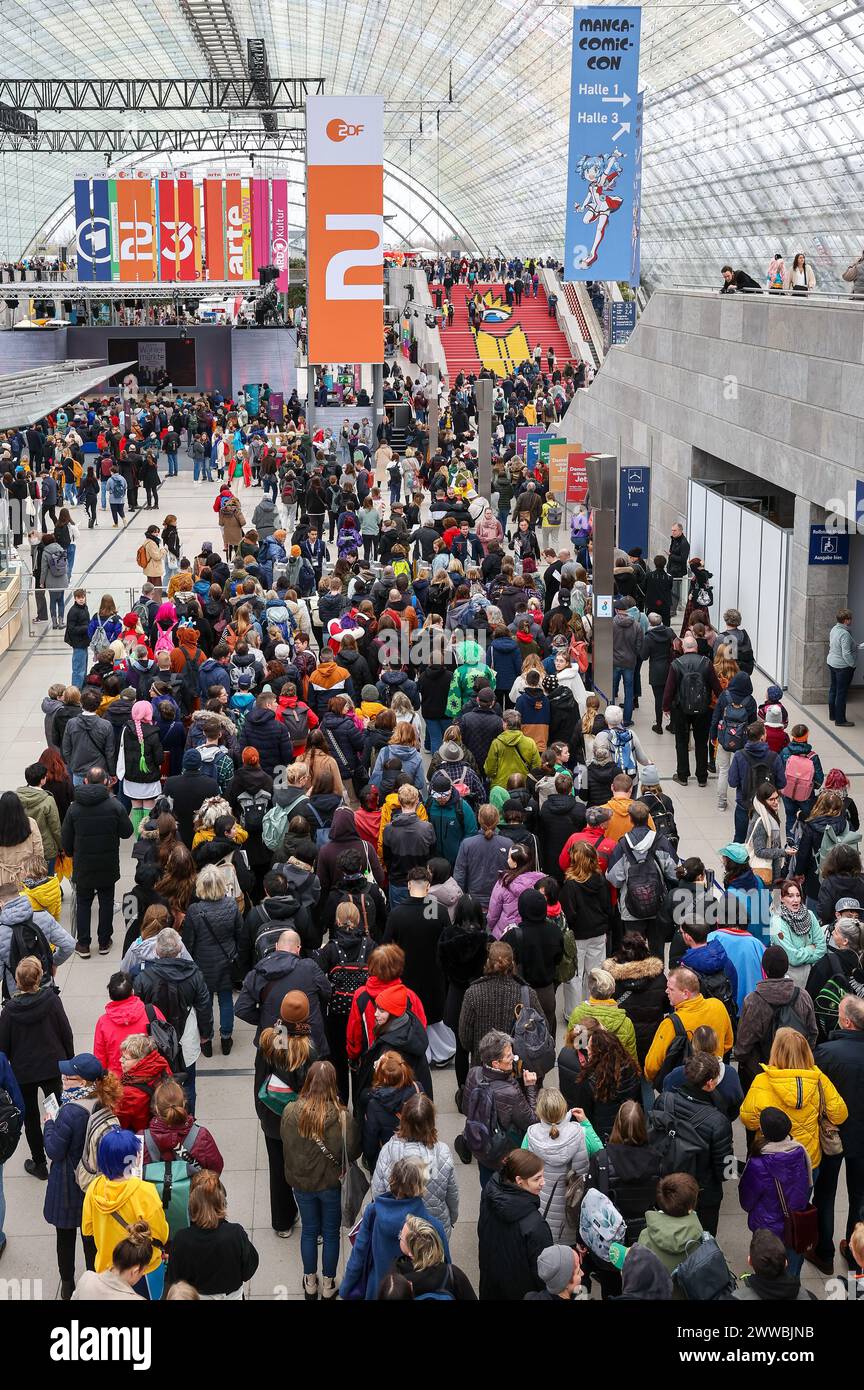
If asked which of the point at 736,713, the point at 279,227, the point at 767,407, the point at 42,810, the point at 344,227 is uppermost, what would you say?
the point at 279,227

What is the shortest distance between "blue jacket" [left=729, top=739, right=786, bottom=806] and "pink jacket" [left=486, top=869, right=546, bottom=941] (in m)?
3.47

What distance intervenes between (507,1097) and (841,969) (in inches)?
76.1

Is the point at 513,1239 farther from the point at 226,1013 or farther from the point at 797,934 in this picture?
the point at 226,1013

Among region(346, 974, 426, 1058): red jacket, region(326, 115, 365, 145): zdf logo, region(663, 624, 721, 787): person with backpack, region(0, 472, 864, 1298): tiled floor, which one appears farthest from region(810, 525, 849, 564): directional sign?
region(326, 115, 365, 145): zdf logo

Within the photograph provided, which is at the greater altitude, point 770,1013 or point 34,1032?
point 770,1013

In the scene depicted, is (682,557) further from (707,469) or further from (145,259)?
(145,259)

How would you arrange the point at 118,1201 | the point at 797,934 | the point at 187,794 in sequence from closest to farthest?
1. the point at 118,1201
2. the point at 797,934
3. the point at 187,794

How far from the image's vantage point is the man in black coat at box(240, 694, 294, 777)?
11.1 meters

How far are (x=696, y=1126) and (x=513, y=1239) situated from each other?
109cm

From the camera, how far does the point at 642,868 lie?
863cm

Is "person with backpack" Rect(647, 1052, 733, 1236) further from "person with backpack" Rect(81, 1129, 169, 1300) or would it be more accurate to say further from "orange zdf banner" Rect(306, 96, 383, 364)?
"orange zdf banner" Rect(306, 96, 383, 364)

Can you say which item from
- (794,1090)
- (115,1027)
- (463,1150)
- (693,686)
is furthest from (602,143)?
(794,1090)

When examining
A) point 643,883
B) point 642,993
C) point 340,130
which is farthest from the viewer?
point 340,130

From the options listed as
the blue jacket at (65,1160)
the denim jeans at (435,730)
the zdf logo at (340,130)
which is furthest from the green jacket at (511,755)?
the zdf logo at (340,130)
